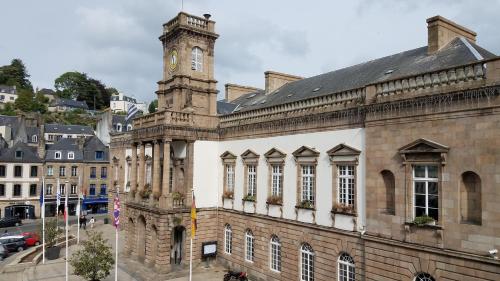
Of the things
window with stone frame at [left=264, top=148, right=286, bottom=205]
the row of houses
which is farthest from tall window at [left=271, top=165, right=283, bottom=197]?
the row of houses

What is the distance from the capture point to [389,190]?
1664cm

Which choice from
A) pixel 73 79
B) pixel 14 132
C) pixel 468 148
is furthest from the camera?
pixel 73 79

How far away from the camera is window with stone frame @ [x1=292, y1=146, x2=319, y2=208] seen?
20.3 m

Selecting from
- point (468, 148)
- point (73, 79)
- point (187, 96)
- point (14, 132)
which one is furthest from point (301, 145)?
point (73, 79)

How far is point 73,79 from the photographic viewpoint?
12875 cm

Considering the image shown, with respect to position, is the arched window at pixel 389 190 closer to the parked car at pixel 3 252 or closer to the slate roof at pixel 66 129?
the parked car at pixel 3 252

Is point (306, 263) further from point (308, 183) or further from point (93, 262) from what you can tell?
point (93, 262)

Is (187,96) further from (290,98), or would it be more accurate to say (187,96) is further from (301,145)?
(301,145)

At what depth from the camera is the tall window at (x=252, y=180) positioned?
81.7 ft

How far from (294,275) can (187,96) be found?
15.1 m

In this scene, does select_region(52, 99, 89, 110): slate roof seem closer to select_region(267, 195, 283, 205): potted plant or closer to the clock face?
the clock face

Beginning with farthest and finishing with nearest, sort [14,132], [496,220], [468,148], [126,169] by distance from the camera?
[14,132], [126,169], [468,148], [496,220]

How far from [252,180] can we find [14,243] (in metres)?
22.9

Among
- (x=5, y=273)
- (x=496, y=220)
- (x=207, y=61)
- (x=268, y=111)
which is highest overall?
(x=207, y=61)
